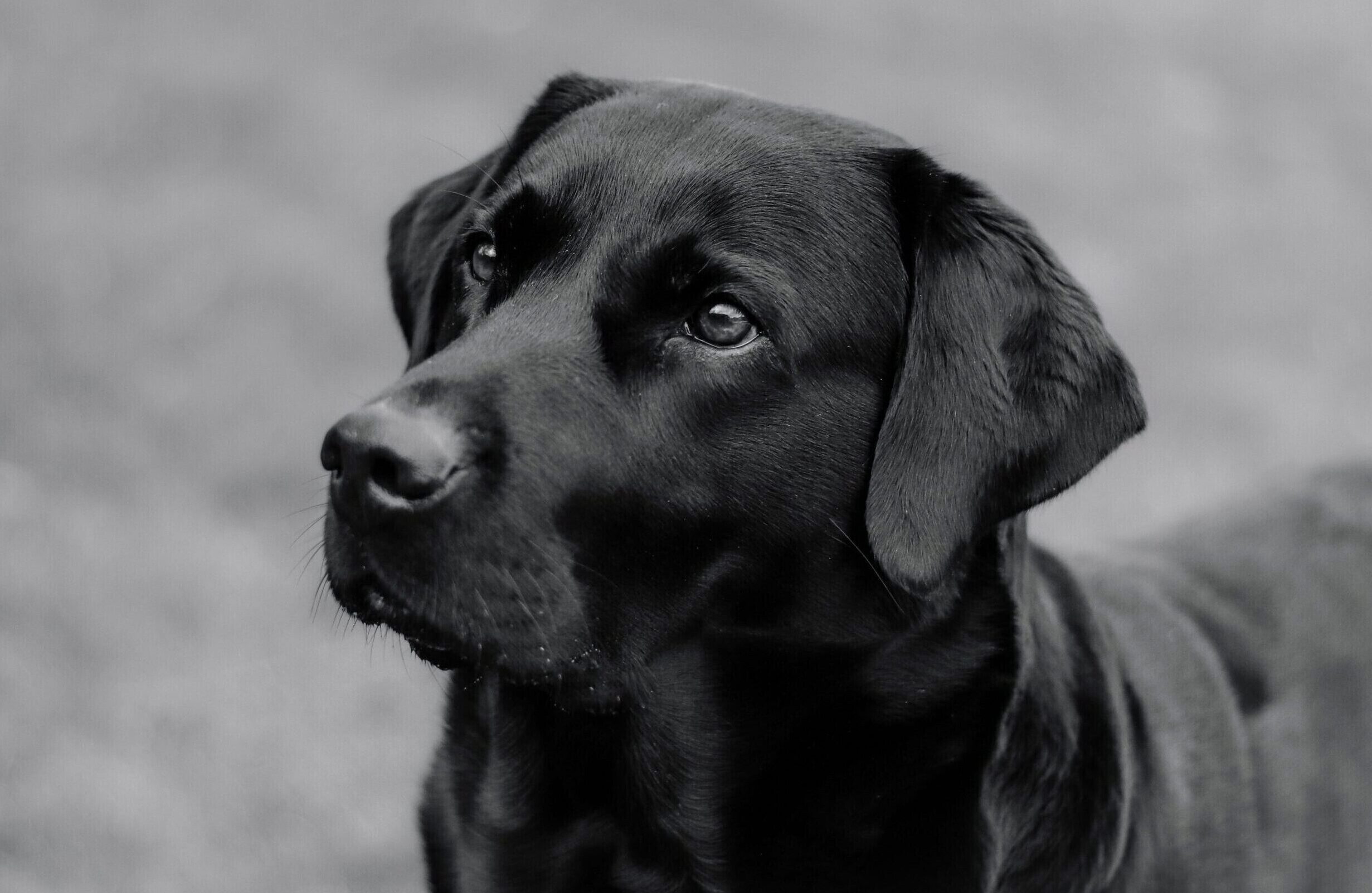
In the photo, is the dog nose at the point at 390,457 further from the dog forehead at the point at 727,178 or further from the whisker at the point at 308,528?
the dog forehead at the point at 727,178

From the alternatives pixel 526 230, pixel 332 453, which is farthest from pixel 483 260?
pixel 332 453

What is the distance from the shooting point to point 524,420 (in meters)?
2.53

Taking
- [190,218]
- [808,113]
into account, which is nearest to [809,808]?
[808,113]

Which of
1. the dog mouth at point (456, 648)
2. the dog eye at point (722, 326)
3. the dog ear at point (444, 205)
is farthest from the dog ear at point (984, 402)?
the dog ear at point (444, 205)

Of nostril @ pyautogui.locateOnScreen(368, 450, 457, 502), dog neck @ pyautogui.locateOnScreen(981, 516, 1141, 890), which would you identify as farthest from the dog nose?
dog neck @ pyautogui.locateOnScreen(981, 516, 1141, 890)

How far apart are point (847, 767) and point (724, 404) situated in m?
0.72

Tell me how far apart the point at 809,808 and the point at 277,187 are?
18.1ft

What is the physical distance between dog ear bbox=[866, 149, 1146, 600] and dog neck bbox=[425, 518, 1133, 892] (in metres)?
0.26

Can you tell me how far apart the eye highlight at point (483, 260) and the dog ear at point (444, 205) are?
7.7 inches

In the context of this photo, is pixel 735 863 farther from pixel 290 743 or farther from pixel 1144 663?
pixel 290 743

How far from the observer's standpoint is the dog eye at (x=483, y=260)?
9.71 feet

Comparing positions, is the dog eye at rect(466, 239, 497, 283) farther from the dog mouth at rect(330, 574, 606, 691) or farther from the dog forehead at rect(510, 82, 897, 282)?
the dog mouth at rect(330, 574, 606, 691)

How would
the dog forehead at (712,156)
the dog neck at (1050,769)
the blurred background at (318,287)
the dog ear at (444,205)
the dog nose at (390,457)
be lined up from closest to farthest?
the dog nose at (390,457), the dog forehead at (712,156), the dog neck at (1050,769), the dog ear at (444,205), the blurred background at (318,287)

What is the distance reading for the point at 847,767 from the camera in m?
2.90
